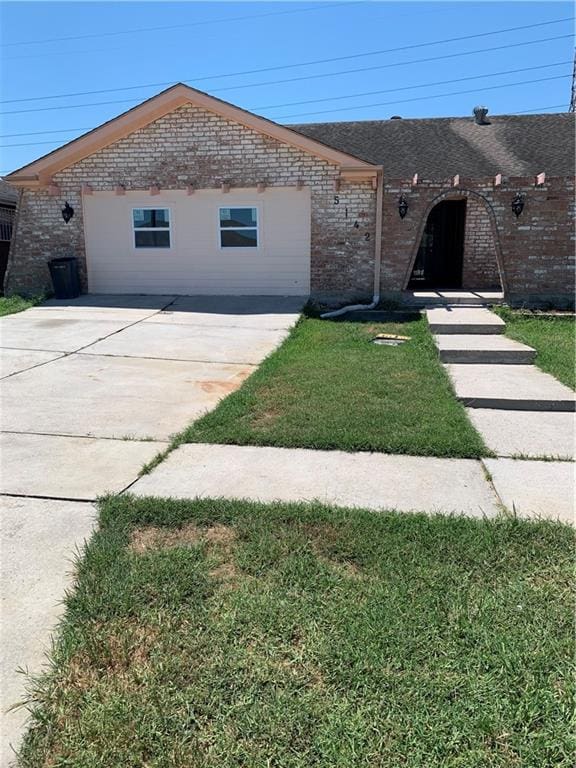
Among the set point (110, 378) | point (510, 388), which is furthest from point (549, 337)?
point (110, 378)

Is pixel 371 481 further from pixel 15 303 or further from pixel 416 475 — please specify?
pixel 15 303

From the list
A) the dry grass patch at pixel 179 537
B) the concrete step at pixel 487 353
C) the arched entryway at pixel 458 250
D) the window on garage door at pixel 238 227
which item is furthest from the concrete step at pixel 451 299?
the dry grass patch at pixel 179 537

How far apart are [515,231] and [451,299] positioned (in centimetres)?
191

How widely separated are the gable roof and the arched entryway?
3.20 meters

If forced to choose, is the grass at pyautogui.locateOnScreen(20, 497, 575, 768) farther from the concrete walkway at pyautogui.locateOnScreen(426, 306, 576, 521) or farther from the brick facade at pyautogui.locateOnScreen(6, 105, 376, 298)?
the brick facade at pyautogui.locateOnScreen(6, 105, 376, 298)

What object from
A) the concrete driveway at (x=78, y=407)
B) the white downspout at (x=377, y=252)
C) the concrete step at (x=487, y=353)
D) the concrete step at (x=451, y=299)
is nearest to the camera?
the concrete driveway at (x=78, y=407)

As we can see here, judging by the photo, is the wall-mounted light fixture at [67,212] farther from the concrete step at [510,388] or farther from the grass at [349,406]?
the concrete step at [510,388]

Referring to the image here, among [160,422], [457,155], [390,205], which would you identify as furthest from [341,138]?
[160,422]

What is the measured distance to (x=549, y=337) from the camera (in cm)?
981

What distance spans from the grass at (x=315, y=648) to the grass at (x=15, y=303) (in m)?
10.9

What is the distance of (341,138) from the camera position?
16672 millimetres

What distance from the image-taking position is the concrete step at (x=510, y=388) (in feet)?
19.8

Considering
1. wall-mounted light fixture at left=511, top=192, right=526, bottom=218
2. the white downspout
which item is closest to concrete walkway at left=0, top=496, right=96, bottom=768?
the white downspout

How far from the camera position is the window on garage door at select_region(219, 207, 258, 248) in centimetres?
1394
